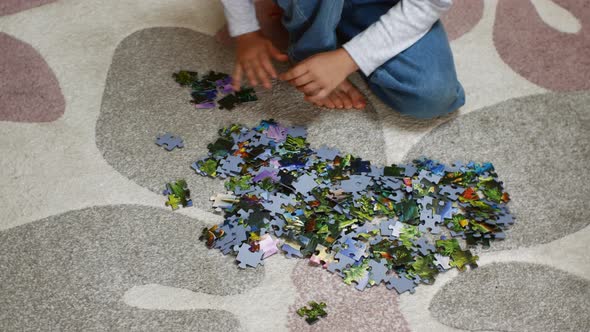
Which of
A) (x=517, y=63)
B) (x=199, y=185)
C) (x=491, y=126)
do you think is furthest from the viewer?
(x=517, y=63)

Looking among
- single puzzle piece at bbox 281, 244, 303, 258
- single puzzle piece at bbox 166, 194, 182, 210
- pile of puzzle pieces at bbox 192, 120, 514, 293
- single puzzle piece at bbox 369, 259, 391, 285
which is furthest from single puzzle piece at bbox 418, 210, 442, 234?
single puzzle piece at bbox 166, 194, 182, 210

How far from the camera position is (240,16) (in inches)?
49.9

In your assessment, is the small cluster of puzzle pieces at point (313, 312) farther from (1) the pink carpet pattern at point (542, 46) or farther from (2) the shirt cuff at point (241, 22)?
(1) the pink carpet pattern at point (542, 46)

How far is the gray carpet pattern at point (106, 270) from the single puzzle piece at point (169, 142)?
5.7 inches

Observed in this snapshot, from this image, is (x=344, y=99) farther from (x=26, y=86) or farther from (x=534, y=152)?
(x=26, y=86)

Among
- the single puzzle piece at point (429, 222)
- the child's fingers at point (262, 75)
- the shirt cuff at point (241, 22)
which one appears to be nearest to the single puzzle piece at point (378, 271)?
the single puzzle piece at point (429, 222)

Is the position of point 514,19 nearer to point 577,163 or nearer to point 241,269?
point 577,163

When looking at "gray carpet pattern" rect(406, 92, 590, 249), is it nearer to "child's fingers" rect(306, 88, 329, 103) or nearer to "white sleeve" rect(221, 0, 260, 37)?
"child's fingers" rect(306, 88, 329, 103)

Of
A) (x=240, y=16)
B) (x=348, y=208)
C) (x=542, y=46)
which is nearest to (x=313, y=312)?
(x=348, y=208)

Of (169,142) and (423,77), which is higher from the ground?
(423,77)

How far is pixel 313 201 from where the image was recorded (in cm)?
108

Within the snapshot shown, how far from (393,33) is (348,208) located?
35 centimetres

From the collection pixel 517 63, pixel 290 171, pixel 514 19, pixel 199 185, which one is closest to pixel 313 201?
pixel 290 171

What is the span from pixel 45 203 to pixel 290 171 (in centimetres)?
44
